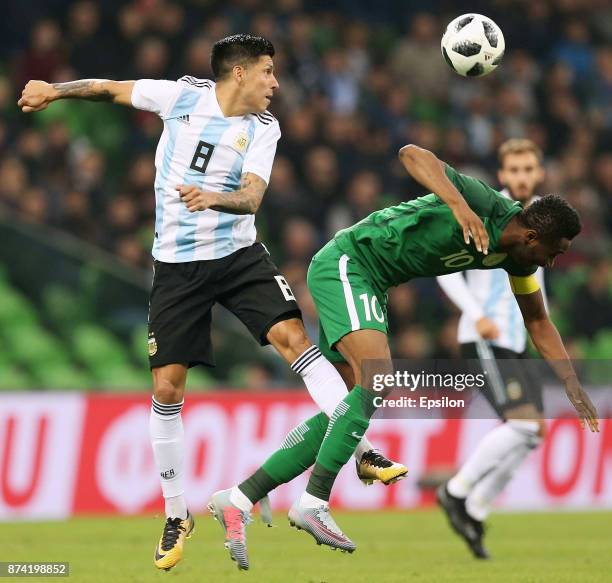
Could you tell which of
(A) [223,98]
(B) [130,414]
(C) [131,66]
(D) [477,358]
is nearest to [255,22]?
(C) [131,66]

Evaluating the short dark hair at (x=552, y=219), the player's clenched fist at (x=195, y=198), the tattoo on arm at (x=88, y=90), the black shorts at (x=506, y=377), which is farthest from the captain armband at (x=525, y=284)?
the tattoo on arm at (x=88, y=90)

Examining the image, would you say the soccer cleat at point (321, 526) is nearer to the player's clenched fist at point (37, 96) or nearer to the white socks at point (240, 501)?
the white socks at point (240, 501)

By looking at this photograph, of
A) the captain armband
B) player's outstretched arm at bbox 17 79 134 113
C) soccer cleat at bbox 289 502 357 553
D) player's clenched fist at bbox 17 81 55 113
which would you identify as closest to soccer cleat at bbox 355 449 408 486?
soccer cleat at bbox 289 502 357 553

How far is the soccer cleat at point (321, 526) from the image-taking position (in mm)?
6766

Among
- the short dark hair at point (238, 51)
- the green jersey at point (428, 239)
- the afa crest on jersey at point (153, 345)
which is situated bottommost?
the afa crest on jersey at point (153, 345)

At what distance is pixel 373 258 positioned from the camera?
7.15 metres

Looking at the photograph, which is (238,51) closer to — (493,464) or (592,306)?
(493,464)

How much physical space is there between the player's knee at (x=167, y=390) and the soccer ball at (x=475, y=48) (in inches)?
92.0

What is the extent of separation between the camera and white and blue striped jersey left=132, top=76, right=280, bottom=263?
23.6 feet

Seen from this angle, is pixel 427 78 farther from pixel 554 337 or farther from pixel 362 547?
pixel 554 337

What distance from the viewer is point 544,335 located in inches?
281

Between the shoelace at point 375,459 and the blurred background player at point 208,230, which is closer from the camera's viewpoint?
the shoelace at point 375,459

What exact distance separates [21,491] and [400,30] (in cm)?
835

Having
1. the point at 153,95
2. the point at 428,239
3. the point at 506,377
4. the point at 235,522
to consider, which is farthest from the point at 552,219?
the point at 506,377
